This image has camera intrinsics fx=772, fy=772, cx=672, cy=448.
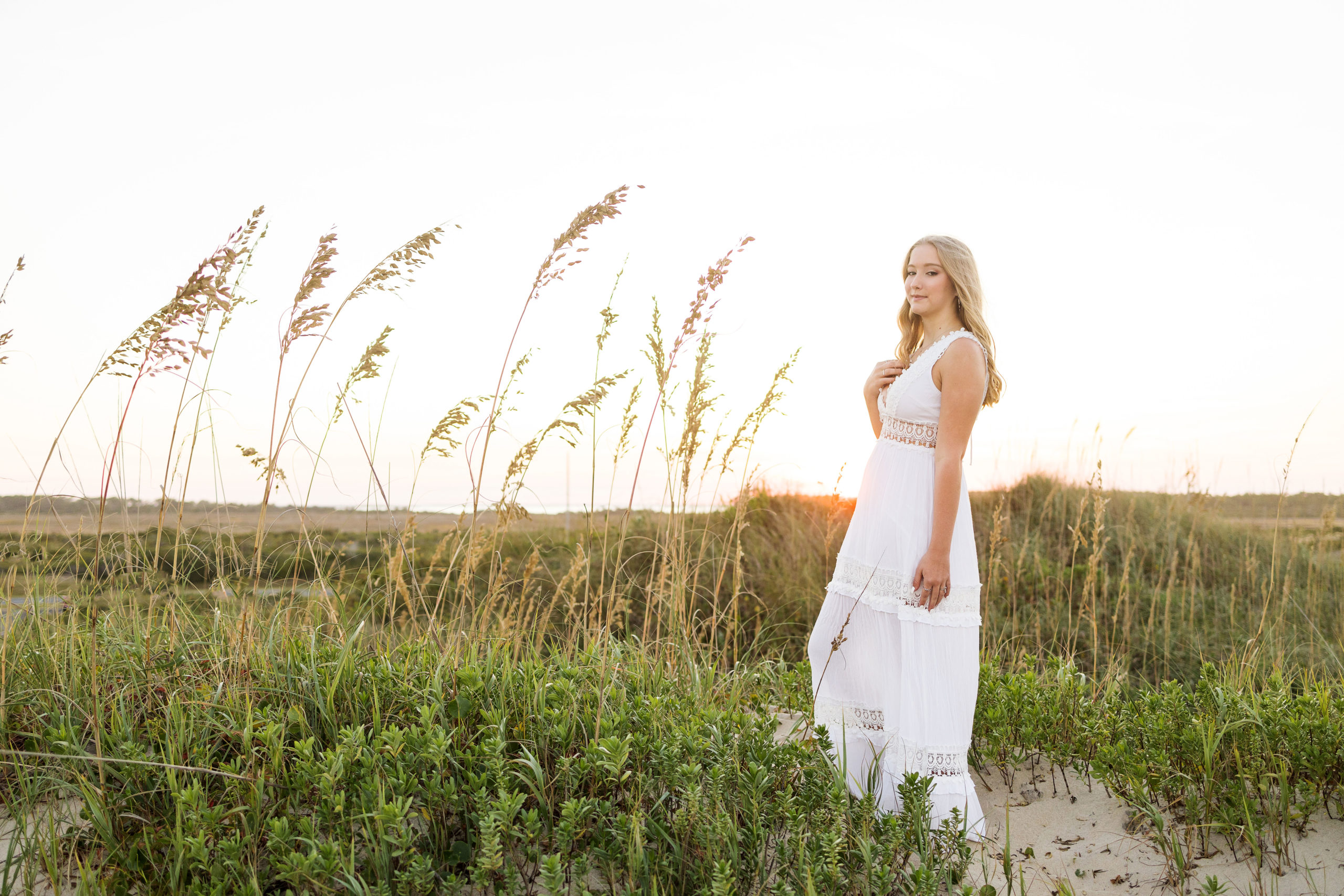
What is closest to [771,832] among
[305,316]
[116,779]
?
[116,779]

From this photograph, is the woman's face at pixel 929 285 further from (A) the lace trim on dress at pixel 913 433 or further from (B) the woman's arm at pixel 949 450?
(A) the lace trim on dress at pixel 913 433

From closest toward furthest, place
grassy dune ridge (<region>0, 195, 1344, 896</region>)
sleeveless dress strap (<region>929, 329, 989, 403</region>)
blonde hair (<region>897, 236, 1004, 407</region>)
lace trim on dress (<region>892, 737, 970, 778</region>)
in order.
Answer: grassy dune ridge (<region>0, 195, 1344, 896</region>)
lace trim on dress (<region>892, 737, 970, 778</region>)
sleeveless dress strap (<region>929, 329, 989, 403</region>)
blonde hair (<region>897, 236, 1004, 407</region>)

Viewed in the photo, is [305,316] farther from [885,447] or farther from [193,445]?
[885,447]

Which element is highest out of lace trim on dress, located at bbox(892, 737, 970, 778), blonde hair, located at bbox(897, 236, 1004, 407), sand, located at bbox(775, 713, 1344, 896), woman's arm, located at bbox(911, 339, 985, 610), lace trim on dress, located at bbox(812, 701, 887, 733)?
blonde hair, located at bbox(897, 236, 1004, 407)

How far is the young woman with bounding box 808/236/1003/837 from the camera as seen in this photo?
107 inches

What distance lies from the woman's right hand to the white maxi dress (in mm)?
103

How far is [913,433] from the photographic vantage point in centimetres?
294

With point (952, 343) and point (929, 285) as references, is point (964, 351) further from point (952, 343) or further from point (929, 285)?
point (929, 285)

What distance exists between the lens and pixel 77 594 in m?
3.37

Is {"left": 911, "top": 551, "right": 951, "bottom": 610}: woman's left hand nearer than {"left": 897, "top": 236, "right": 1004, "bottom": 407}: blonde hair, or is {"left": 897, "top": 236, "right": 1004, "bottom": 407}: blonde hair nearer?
{"left": 911, "top": 551, "right": 951, "bottom": 610}: woman's left hand

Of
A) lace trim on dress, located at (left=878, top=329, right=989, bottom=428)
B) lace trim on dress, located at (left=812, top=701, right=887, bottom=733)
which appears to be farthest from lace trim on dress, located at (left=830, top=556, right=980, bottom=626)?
lace trim on dress, located at (left=878, top=329, right=989, bottom=428)

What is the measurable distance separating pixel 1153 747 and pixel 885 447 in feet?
4.61

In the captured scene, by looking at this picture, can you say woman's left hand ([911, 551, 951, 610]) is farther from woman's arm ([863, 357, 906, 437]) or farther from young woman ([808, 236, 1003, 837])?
woman's arm ([863, 357, 906, 437])

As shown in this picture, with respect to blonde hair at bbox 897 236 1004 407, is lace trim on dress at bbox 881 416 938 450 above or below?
below
